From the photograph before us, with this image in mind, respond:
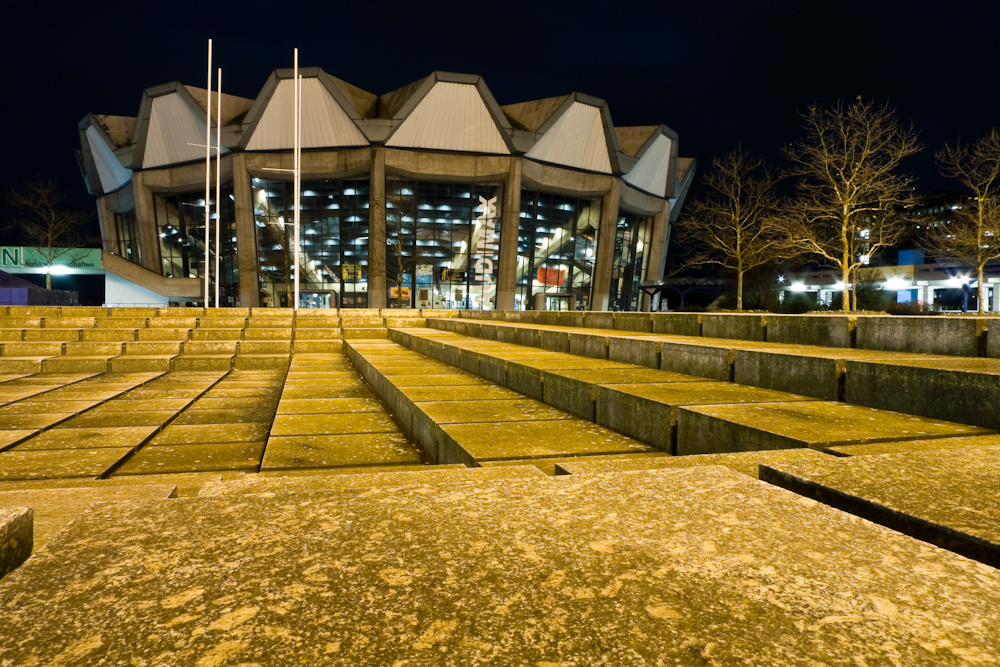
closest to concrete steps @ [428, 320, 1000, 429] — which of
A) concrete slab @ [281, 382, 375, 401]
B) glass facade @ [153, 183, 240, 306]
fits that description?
concrete slab @ [281, 382, 375, 401]

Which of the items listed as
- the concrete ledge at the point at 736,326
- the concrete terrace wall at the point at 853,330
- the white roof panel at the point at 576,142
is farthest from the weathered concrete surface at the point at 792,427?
the white roof panel at the point at 576,142

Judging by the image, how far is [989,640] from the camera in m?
0.63

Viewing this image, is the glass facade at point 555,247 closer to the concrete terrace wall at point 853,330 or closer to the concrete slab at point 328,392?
the concrete terrace wall at point 853,330

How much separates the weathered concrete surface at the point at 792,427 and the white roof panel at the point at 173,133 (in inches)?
1480

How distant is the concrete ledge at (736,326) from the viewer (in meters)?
5.44

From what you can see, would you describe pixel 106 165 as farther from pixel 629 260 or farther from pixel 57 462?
pixel 57 462

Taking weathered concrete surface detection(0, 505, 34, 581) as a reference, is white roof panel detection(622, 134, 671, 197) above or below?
above

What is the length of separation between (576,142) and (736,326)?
31674mm

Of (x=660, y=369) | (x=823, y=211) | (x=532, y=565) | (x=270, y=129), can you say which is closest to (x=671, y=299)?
(x=823, y=211)

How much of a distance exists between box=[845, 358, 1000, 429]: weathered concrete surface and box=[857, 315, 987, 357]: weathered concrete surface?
1026mm

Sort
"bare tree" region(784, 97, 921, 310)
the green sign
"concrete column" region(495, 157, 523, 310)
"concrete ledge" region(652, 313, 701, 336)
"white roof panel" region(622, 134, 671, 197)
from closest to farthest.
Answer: "concrete ledge" region(652, 313, 701, 336) < "bare tree" region(784, 97, 921, 310) < "concrete column" region(495, 157, 523, 310) < the green sign < "white roof panel" region(622, 134, 671, 197)

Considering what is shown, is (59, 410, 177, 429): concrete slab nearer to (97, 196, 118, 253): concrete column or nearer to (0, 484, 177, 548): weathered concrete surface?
(0, 484, 177, 548): weathered concrete surface

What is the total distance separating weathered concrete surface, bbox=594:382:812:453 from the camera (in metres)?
2.59

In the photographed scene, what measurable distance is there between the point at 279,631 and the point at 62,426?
4842mm
